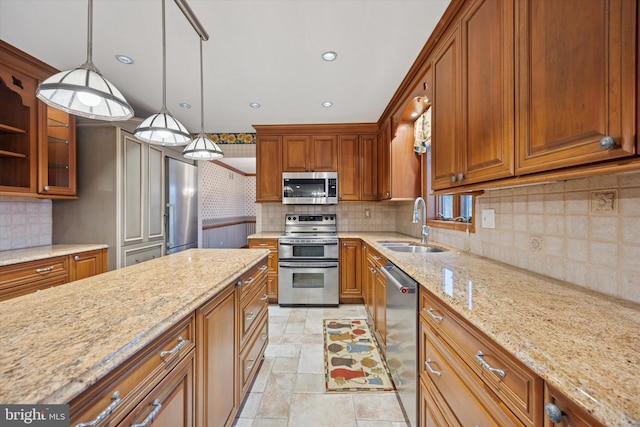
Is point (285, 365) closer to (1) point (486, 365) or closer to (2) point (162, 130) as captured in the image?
(1) point (486, 365)

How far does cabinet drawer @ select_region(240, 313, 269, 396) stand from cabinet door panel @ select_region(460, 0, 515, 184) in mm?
1661

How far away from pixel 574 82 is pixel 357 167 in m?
2.85

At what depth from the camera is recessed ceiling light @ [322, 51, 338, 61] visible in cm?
200

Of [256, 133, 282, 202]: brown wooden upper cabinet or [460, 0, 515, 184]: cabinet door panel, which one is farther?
[256, 133, 282, 202]: brown wooden upper cabinet

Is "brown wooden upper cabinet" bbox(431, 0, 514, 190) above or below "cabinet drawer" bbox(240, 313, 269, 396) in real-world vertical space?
above

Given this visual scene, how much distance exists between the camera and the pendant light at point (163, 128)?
1.55 m

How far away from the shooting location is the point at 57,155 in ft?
7.86

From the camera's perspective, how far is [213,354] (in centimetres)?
114

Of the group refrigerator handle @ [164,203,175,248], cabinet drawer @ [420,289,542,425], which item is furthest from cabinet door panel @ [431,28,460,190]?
refrigerator handle @ [164,203,175,248]

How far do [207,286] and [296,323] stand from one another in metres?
1.97

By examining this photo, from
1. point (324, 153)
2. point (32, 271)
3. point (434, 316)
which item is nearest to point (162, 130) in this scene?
point (32, 271)

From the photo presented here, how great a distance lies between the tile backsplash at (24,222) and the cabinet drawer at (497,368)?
346 centimetres

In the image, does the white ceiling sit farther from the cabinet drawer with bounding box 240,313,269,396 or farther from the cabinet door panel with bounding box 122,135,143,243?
the cabinet drawer with bounding box 240,313,269,396

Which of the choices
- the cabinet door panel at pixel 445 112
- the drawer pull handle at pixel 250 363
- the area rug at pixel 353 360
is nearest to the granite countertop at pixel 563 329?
the cabinet door panel at pixel 445 112
